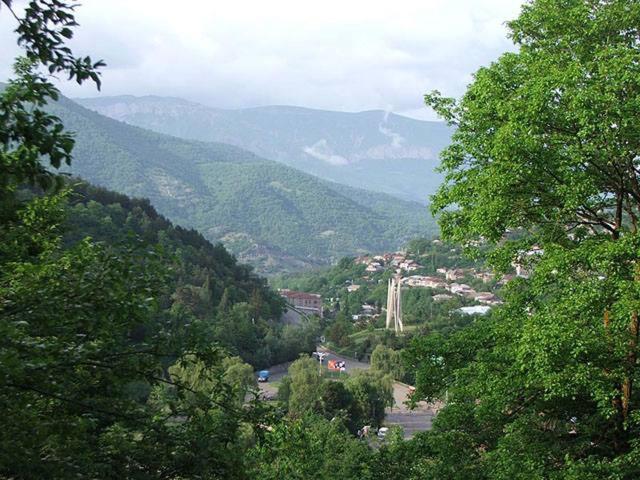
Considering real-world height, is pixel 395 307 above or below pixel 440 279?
below

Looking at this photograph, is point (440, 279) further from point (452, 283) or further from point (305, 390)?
point (305, 390)

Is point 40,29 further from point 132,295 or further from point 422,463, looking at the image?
point 422,463

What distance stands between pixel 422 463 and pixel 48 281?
493 centimetres

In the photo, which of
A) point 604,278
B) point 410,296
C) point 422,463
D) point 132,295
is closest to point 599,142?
point 604,278

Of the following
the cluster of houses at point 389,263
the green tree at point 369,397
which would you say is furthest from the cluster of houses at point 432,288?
the green tree at point 369,397

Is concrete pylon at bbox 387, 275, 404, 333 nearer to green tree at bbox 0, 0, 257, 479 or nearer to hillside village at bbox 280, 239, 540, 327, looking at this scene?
hillside village at bbox 280, 239, 540, 327

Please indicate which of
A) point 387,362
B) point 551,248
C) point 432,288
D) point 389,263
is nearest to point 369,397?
point 387,362

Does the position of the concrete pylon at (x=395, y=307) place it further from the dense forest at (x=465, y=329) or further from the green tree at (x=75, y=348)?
the green tree at (x=75, y=348)

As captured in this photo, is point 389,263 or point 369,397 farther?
point 389,263

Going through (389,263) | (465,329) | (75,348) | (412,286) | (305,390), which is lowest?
(412,286)

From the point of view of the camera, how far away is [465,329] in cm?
833

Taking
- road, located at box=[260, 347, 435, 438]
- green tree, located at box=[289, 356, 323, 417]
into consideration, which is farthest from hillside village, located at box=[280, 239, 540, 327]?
green tree, located at box=[289, 356, 323, 417]

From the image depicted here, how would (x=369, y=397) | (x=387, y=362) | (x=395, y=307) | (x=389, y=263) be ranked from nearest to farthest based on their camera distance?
(x=369, y=397), (x=387, y=362), (x=395, y=307), (x=389, y=263)

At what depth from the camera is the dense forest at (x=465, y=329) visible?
4.04m
